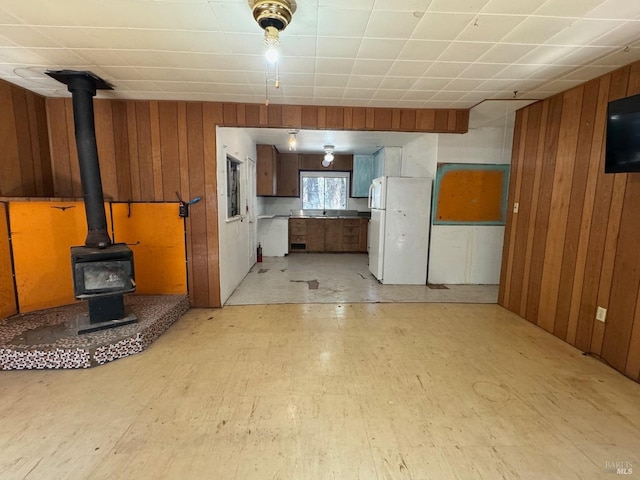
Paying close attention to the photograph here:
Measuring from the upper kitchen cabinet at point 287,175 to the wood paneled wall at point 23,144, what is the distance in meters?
4.35

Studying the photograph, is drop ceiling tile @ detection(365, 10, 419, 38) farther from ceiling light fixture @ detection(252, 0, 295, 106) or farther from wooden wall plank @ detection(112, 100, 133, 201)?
wooden wall plank @ detection(112, 100, 133, 201)

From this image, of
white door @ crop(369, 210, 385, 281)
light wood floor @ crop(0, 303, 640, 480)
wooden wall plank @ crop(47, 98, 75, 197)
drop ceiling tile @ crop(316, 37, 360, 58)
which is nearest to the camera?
light wood floor @ crop(0, 303, 640, 480)

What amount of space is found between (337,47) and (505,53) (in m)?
1.21

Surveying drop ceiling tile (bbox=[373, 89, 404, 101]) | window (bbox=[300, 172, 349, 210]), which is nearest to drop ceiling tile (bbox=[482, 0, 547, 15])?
drop ceiling tile (bbox=[373, 89, 404, 101])

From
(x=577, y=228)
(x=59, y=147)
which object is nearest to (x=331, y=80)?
(x=577, y=228)

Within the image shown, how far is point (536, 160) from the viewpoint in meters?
3.17

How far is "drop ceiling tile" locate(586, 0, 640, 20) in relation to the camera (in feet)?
5.20

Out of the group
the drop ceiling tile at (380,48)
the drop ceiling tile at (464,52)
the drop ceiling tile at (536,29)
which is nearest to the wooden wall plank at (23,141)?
the drop ceiling tile at (380,48)

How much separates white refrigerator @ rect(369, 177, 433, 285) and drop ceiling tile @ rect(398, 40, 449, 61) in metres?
2.19

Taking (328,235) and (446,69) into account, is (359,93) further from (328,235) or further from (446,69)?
(328,235)

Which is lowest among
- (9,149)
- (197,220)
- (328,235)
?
(328,235)

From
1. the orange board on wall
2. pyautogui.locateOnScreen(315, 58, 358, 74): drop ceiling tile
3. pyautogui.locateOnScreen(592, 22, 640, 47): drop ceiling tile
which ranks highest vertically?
pyautogui.locateOnScreen(315, 58, 358, 74): drop ceiling tile

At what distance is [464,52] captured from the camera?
216cm

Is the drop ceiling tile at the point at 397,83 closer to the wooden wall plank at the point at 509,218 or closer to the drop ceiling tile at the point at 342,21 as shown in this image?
the drop ceiling tile at the point at 342,21
